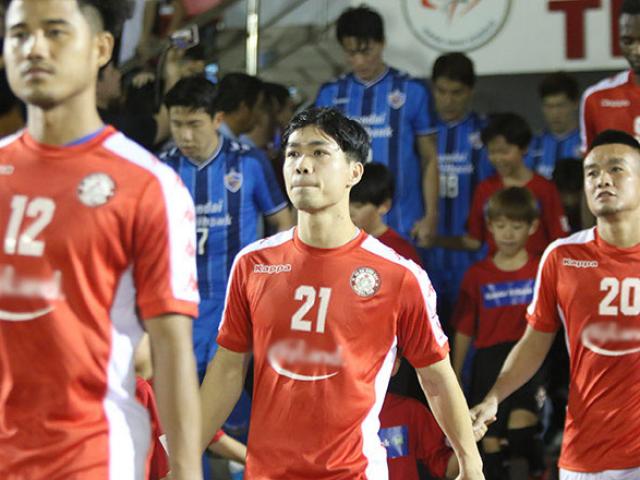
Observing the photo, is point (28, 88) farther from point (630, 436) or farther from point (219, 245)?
point (219, 245)

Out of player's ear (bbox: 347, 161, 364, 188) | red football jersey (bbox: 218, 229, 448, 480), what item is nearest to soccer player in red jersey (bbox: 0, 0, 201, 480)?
red football jersey (bbox: 218, 229, 448, 480)

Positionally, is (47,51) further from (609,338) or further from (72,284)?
(609,338)

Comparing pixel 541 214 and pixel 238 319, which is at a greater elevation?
pixel 541 214

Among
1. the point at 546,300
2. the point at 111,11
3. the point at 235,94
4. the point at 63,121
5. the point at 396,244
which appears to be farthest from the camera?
the point at 235,94

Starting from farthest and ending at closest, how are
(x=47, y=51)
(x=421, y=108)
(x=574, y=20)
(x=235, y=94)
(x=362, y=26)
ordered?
(x=574, y=20) < (x=235, y=94) < (x=421, y=108) < (x=362, y=26) < (x=47, y=51)

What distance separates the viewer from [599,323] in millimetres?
5504

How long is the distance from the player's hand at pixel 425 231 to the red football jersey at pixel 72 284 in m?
4.74

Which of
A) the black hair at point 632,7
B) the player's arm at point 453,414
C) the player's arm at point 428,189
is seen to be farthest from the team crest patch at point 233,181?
the player's arm at point 453,414

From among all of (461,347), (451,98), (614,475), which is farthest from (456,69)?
(614,475)

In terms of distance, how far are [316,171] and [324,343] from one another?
0.64m

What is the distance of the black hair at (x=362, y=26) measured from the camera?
26.3 ft

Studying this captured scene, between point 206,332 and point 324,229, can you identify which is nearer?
point 324,229

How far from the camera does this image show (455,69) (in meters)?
8.59

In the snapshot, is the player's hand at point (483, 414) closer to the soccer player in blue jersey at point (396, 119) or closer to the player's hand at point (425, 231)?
the player's hand at point (425, 231)
